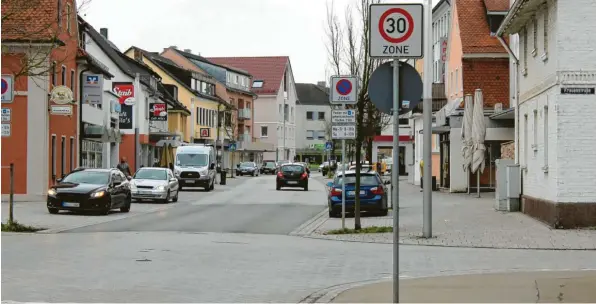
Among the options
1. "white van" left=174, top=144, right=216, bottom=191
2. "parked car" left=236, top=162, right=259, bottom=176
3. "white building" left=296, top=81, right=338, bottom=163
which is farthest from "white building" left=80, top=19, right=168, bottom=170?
"white building" left=296, top=81, right=338, bottom=163

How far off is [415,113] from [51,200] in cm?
3185

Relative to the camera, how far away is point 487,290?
38.3ft

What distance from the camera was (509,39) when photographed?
142ft

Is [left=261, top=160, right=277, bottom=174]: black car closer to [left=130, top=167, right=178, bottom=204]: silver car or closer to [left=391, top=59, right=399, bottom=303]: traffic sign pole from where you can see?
[left=130, top=167, right=178, bottom=204]: silver car

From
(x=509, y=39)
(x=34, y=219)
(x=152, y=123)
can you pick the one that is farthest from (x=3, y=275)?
(x=152, y=123)

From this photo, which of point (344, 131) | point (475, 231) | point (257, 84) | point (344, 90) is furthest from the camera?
point (257, 84)

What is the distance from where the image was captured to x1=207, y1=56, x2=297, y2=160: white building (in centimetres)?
13112

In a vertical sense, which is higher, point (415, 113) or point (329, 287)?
point (415, 113)

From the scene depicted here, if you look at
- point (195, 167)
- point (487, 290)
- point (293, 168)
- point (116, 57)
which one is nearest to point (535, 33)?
point (487, 290)

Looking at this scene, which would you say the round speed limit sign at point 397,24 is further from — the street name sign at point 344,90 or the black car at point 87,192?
the black car at point 87,192

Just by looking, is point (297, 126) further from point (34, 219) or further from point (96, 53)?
point (34, 219)

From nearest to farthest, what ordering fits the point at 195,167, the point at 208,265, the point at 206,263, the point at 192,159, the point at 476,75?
the point at 208,265, the point at 206,263, the point at 476,75, the point at 195,167, the point at 192,159

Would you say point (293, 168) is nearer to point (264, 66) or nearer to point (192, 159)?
point (192, 159)

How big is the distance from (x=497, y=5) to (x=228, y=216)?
20904 millimetres
